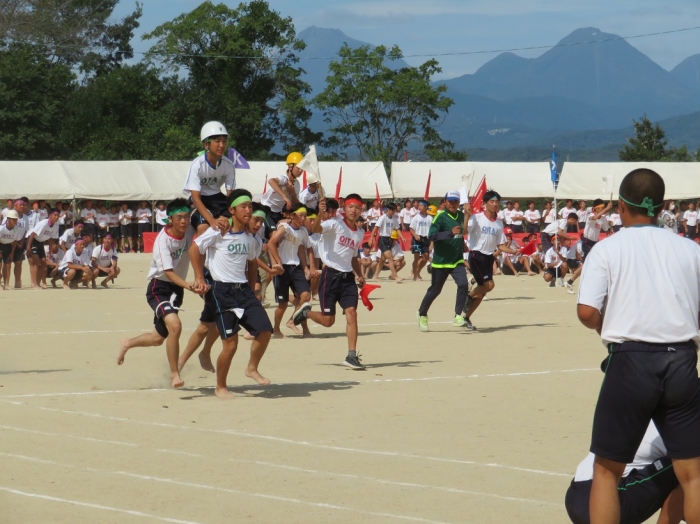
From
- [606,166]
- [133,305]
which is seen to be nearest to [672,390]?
[133,305]

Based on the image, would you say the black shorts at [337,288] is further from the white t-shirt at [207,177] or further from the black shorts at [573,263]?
the black shorts at [573,263]

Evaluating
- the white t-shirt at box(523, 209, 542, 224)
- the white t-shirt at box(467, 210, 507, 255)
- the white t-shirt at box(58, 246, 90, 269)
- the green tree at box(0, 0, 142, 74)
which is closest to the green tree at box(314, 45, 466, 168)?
the green tree at box(0, 0, 142, 74)

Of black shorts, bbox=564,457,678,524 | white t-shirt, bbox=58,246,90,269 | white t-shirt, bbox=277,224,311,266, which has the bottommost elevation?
white t-shirt, bbox=58,246,90,269

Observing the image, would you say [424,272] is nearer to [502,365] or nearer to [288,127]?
[502,365]

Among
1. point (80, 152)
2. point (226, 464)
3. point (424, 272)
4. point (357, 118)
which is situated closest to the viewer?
point (226, 464)

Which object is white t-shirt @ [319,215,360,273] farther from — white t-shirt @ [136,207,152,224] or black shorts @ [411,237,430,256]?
white t-shirt @ [136,207,152,224]

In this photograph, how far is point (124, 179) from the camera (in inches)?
1531

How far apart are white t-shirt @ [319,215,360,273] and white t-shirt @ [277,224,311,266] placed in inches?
95.6

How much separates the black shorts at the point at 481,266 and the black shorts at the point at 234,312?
6618 millimetres

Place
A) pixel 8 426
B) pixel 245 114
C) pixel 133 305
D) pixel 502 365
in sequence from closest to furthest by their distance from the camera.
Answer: pixel 8 426, pixel 502 365, pixel 133 305, pixel 245 114

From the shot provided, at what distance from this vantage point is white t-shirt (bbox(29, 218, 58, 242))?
23489 mm

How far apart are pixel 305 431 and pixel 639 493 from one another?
3853 millimetres

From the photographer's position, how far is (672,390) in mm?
4832

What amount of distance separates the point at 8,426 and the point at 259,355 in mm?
2485
